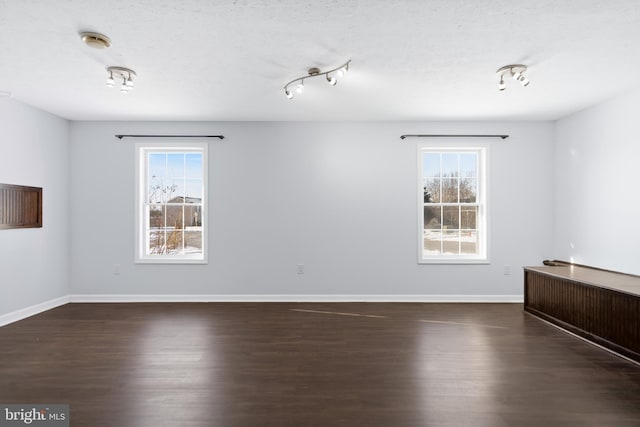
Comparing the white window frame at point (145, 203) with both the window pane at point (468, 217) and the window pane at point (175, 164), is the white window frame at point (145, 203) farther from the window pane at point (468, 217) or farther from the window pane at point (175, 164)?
the window pane at point (468, 217)

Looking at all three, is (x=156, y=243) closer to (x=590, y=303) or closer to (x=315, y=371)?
(x=315, y=371)

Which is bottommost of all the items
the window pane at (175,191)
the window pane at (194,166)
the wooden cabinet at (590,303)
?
the wooden cabinet at (590,303)

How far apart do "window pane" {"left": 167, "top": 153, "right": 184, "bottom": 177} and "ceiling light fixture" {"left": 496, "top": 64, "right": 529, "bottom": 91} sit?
13.8ft

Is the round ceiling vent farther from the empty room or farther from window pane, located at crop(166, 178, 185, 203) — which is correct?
window pane, located at crop(166, 178, 185, 203)

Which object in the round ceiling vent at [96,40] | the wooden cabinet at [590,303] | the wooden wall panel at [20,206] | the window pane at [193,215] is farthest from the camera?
the window pane at [193,215]

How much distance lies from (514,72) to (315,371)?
3160mm

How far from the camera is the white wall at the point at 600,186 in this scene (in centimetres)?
361

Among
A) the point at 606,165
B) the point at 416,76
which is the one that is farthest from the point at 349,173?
the point at 606,165

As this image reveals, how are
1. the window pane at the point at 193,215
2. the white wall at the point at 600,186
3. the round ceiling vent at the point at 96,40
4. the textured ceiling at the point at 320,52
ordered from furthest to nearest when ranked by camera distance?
1. the window pane at the point at 193,215
2. the white wall at the point at 600,186
3. the round ceiling vent at the point at 96,40
4. the textured ceiling at the point at 320,52

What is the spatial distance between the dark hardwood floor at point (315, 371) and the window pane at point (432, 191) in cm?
171

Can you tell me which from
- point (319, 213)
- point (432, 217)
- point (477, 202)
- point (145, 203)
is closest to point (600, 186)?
point (477, 202)

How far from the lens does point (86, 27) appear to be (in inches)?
93.4

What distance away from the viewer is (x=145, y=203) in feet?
16.0

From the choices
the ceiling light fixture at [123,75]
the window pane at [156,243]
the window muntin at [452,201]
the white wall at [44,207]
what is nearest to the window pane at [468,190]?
the window muntin at [452,201]
